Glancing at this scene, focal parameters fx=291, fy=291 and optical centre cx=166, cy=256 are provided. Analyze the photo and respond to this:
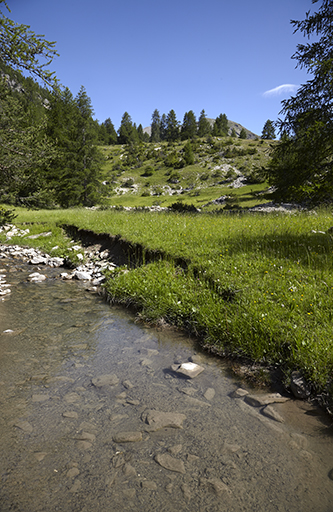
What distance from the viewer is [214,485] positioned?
2.44m

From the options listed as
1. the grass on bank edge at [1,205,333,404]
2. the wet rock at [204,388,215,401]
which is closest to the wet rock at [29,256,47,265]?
the grass on bank edge at [1,205,333,404]

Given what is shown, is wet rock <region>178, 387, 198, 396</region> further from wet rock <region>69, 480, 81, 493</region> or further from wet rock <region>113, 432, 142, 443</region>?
wet rock <region>69, 480, 81, 493</region>

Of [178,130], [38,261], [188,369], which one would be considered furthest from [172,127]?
[188,369]

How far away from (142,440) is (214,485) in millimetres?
820

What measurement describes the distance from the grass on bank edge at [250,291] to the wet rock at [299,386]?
0.09 meters

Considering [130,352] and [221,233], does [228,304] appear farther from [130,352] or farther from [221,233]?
[221,233]

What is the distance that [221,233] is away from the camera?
9.52 metres

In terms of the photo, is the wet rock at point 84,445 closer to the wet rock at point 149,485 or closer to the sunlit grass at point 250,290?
the wet rock at point 149,485

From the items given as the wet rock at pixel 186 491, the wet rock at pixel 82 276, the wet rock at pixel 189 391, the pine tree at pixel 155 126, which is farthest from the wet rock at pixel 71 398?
the pine tree at pixel 155 126

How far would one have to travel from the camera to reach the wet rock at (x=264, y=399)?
3.50m

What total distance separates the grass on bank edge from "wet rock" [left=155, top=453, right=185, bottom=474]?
1871 millimetres

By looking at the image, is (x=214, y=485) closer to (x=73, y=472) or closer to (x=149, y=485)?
(x=149, y=485)

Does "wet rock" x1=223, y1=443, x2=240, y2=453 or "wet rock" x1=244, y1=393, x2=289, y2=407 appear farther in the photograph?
"wet rock" x1=244, y1=393, x2=289, y2=407

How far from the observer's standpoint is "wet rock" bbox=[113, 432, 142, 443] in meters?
2.94
